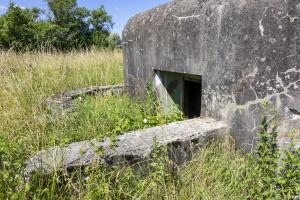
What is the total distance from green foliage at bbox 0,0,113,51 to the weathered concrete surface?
13688 mm

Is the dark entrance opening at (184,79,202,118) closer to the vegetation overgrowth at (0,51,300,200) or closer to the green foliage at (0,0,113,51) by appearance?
the vegetation overgrowth at (0,51,300,200)

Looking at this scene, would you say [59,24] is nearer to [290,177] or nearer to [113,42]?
[113,42]

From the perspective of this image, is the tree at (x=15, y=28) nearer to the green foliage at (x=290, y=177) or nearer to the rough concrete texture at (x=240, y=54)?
the rough concrete texture at (x=240, y=54)

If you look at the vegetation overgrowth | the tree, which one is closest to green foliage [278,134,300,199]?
the vegetation overgrowth

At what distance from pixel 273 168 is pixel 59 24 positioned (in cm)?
2261

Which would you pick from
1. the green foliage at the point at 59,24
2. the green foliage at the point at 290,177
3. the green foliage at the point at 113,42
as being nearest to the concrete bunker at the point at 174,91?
the green foliage at the point at 290,177

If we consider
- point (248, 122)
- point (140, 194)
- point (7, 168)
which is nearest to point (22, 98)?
point (7, 168)

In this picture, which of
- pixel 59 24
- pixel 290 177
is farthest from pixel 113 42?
pixel 290 177

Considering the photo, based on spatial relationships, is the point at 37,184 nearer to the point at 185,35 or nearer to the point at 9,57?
the point at 185,35

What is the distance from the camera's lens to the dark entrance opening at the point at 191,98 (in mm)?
4242

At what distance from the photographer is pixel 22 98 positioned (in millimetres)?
3805

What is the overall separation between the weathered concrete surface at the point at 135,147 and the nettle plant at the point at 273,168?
19.7 inches

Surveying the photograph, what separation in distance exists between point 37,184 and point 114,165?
0.55 metres

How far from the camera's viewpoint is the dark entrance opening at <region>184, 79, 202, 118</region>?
424 cm
